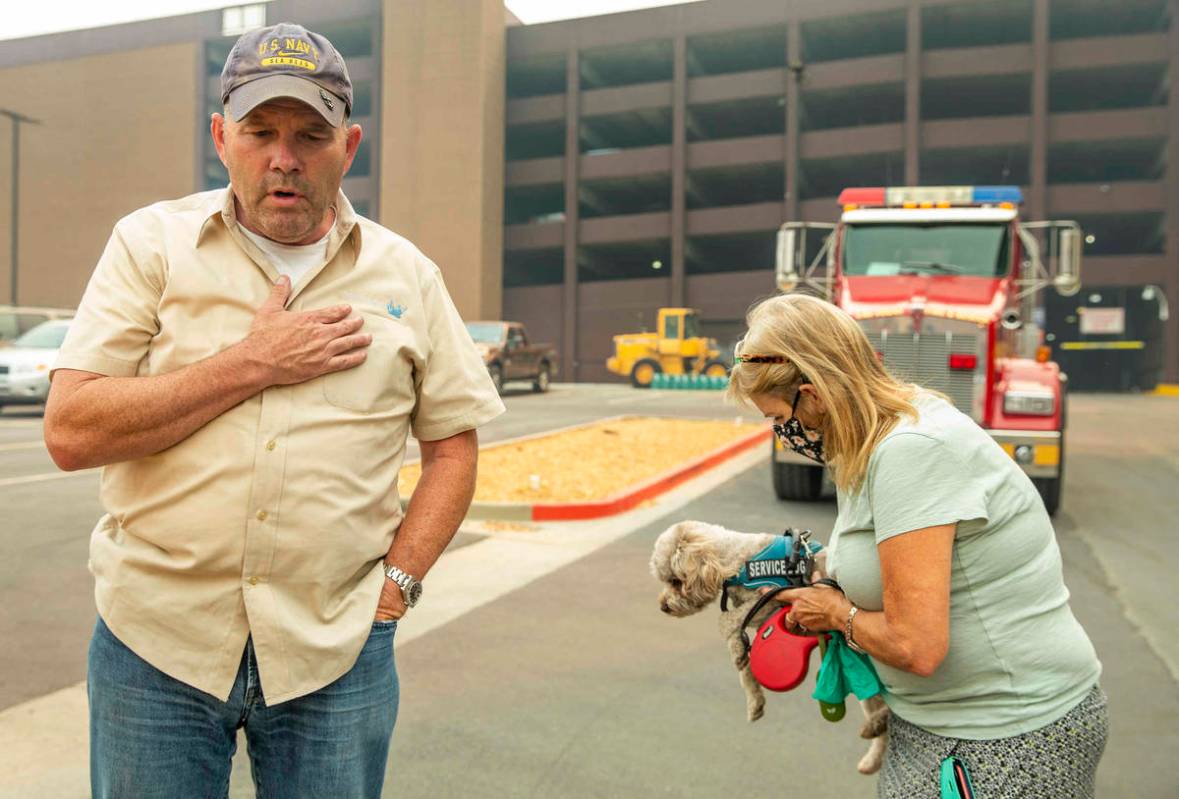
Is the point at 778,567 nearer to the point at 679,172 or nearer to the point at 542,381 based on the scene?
the point at 542,381

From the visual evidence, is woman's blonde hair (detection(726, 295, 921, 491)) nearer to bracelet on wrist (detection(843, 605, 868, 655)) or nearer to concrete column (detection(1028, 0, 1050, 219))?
bracelet on wrist (detection(843, 605, 868, 655))

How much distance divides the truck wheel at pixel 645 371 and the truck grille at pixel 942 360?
27.5 meters

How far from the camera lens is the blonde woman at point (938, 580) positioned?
2002 millimetres

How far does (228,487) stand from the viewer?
5.99 ft

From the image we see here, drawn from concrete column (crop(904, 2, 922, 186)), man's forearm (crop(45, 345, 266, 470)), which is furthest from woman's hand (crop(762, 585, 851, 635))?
concrete column (crop(904, 2, 922, 186))

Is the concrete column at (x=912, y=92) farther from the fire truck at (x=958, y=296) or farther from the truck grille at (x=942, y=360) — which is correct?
the truck grille at (x=942, y=360)

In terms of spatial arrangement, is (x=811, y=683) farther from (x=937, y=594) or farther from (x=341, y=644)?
(x=341, y=644)

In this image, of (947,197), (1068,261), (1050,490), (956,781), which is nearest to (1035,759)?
(956,781)

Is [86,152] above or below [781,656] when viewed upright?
above

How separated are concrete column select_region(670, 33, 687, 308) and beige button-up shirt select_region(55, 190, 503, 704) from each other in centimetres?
4484

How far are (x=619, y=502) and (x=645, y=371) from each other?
1110 inches

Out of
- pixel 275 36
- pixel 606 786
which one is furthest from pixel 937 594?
pixel 606 786

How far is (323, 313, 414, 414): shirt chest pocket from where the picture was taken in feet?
6.28

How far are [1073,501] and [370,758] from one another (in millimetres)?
10161
